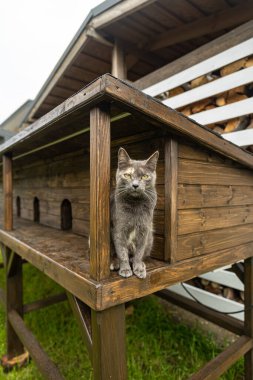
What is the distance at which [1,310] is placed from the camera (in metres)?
3.40

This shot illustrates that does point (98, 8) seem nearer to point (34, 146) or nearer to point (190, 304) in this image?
point (34, 146)

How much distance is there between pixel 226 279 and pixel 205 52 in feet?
8.44

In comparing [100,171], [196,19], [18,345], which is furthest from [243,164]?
[18,345]

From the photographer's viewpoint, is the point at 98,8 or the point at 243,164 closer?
the point at 243,164

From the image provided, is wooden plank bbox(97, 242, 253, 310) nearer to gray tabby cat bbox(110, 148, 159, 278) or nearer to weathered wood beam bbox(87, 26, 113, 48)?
gray tabby cat bbox(110, 148, 159, 278)

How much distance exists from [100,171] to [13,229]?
1872 millimetres

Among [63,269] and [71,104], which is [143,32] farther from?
[63,269]

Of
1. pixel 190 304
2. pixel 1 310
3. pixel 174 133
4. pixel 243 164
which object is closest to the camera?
pixel 174 133

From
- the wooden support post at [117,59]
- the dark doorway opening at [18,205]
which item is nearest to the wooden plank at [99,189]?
the wooden support post at [117,59]

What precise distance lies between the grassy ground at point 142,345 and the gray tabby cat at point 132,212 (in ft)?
5.77

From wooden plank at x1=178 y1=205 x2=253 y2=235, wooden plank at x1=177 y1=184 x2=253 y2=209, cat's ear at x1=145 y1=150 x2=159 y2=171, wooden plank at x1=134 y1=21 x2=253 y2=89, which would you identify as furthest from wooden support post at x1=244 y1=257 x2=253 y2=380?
wooden plank at x1=134 y1=21 x2=253 y2=89

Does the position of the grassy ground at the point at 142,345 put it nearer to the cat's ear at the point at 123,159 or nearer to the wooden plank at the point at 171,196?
the wooden plank at the point at 171,196

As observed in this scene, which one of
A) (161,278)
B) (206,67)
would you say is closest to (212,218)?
(161,278)

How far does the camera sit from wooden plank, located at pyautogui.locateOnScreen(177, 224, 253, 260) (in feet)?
4.66
